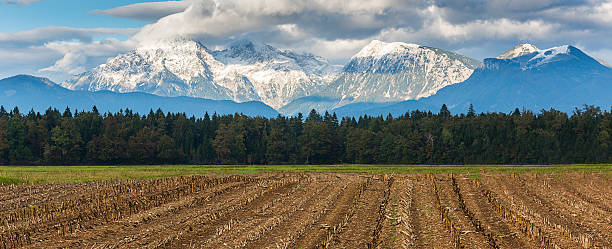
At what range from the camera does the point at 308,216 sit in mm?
31156

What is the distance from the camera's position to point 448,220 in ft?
94.1

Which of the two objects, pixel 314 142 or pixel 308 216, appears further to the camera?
pixel 314 142

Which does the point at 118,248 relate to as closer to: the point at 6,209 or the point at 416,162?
the point at 6,209

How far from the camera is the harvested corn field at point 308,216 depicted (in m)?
24.8

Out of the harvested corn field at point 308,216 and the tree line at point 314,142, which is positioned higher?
the tree line at point 314,142

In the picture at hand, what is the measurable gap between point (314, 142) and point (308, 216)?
399 feet

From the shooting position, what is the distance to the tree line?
140m

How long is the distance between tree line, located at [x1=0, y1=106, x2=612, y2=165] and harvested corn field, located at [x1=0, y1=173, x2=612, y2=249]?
9695 centimetres

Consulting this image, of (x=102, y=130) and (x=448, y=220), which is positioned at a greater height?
(x=102, y=130)

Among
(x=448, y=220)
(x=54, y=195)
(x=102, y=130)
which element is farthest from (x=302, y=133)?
(x=448, y=220)

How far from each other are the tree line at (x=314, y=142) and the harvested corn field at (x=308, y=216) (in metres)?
96.9

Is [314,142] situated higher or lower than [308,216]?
higher

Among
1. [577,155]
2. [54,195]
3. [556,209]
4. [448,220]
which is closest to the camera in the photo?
[448,220]

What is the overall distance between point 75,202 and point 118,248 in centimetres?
1686
